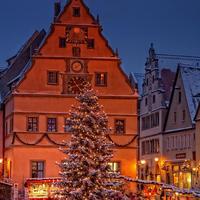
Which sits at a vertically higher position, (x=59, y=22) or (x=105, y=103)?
(x=59, y=22)

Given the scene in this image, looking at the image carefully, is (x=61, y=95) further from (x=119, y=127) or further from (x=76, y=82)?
(x=119, y=127)

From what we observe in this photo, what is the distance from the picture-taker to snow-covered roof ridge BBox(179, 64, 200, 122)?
175ft

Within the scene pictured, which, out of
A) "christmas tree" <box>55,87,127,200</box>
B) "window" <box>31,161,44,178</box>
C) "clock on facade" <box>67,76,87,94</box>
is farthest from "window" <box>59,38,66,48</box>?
"christmas tree" <box>55,87,127,200</box>

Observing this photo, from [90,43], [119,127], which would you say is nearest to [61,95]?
[90,43]

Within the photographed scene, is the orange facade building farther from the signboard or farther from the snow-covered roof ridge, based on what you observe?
the snow-covered roof ridge

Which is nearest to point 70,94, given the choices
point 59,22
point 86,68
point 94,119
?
point 86,68

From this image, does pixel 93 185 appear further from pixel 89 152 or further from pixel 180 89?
pixel 180 89

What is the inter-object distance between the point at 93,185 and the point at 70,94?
16.4m

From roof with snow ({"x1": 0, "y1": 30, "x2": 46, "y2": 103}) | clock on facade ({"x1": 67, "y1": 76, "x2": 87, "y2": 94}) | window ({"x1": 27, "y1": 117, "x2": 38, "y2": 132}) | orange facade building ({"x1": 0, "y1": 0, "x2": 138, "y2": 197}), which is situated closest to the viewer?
orange facade building ({"x1": 0, "y1": 0, "x2": 138, "y2": 197})

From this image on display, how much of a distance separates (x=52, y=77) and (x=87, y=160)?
1678 centimetres

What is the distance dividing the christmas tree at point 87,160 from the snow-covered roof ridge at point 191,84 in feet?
98.0

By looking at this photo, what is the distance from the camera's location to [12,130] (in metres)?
38.9

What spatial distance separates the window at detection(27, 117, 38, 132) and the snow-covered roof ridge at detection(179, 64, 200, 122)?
1796 centimetres

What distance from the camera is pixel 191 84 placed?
54469 millimetres
